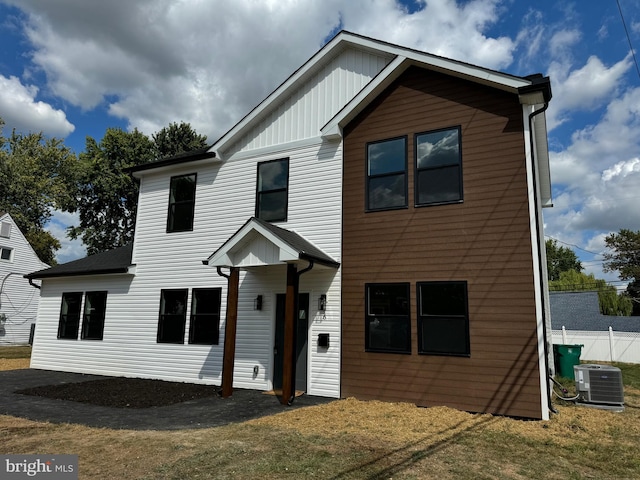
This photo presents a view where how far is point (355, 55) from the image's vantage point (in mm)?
10180

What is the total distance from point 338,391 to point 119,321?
7.10 m

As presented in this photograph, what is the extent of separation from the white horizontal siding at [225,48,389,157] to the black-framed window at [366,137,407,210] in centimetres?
163

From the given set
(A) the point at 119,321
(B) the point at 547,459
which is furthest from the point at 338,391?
(A) the point at 119,321

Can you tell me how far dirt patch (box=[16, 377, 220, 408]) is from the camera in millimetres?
8375

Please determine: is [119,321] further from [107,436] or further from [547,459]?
[547,459]

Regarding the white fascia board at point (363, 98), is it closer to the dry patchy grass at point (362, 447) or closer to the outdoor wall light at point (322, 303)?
the outdoor wall light at point (322, 303)

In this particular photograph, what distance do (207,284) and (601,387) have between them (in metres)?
8.99

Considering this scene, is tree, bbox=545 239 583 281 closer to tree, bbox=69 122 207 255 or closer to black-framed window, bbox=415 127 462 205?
tree, bbox=69 122 207 255

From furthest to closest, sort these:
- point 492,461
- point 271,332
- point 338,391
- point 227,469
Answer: point 271,332, point 338,391, point 492,461, point 227,469

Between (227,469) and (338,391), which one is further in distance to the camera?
(338,391)

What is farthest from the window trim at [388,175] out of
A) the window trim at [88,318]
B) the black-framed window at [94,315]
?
the black-framed window at [94,315]

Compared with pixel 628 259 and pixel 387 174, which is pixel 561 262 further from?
pixel 387 174

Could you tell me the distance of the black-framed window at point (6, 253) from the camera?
83.8 feet

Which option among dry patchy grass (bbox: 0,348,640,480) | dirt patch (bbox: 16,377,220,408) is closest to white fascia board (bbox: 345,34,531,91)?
dry patchy grass (bbox: 0,348,640,480)
